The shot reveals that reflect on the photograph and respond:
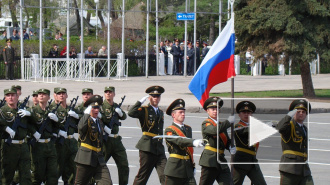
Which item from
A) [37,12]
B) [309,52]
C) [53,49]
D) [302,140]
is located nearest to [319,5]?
[309,52]

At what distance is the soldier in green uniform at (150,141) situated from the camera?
1076 centimetres

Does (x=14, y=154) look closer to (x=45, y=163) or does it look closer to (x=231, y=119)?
(x=45, y=163)

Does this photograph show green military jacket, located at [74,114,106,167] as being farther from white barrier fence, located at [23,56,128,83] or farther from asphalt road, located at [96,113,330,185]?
white barrier fence, located at [23,56,128,83]

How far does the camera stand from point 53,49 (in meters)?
35.2

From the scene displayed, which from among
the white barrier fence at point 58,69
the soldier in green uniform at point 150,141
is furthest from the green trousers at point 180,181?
the white barrier fence at point 58,69

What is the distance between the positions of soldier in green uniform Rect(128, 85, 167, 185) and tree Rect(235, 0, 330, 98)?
1482 cm

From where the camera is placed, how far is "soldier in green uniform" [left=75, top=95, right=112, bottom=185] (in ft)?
32.7

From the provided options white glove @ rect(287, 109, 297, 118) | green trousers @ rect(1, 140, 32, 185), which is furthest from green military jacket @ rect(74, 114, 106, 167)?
white glove @ rect(287, 109, 297, 118)

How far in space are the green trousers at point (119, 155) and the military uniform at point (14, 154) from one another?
4.15ft

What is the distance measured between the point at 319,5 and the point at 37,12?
25.1 meters

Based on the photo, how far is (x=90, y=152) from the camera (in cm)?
1002

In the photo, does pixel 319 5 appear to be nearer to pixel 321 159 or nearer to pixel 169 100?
pixel 169 100

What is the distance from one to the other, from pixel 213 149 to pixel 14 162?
3.21 meters

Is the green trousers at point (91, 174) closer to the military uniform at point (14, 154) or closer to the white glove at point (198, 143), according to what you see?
the military uniform at point (14, 154)
